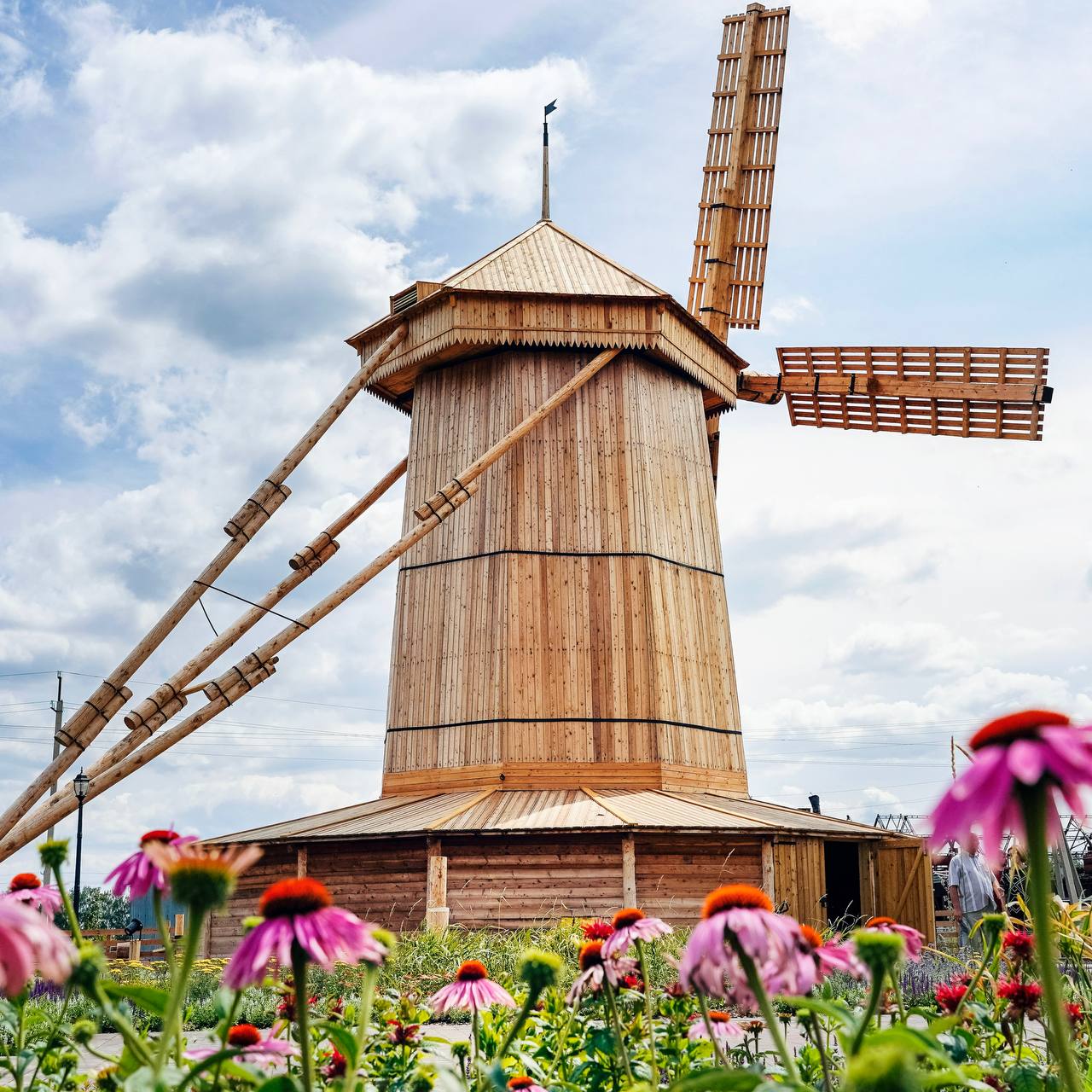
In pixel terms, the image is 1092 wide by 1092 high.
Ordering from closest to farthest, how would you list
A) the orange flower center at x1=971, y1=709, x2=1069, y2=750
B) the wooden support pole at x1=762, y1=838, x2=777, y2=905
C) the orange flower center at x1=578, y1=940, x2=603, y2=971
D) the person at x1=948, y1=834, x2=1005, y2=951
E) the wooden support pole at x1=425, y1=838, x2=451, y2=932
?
1. the orange flower center at x1=971, y1=709, x2=1069, y2=750
2. the orange flower center at x1=578, y1=940, x2=603, y2=971
3. the person at x1=948, y1=834, x2=1005, y2=951
4. the wooden support pole at x1=425, y1=838, x2=451, y2=932
5. the wooden support pole at x1=762, y1=838, x2=777, y2=905

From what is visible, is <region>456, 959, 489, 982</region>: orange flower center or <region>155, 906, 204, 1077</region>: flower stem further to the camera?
<region>456, 959, 489, 982</region>: orange flower center

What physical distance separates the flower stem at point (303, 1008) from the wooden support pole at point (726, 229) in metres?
20.4

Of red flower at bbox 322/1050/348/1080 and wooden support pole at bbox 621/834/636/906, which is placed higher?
wooden support pole at bbox 621/834/636/906

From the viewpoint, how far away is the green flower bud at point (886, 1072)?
4.09ft

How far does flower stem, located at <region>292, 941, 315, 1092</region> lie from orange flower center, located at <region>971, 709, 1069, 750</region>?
0.93 metres

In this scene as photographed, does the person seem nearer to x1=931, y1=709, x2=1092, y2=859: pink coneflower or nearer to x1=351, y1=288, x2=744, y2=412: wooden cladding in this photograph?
x1=351, y1=288, x2=744, y2=412: wooden cladding

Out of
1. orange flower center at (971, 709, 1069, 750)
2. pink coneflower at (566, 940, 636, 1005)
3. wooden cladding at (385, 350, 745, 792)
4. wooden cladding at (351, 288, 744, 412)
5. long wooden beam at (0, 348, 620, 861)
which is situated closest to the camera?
orange flower center at (971, 709, 1069, 750)

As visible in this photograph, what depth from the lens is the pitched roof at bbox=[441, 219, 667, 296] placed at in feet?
58.4

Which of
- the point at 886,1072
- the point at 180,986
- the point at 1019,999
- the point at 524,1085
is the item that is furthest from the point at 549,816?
the point at 886,1072

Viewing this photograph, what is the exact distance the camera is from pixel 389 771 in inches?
674

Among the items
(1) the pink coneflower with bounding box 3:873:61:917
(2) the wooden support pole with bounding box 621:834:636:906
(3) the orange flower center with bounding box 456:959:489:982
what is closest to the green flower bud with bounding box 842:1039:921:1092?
(3) the orange flower center with bounding box 456:959:489:982

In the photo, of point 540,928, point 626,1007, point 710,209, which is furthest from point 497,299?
point 626,1007

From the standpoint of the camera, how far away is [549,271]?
18469 millimetres

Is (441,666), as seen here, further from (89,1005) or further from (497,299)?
(89,1005)
